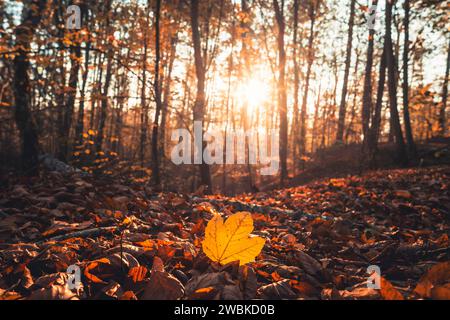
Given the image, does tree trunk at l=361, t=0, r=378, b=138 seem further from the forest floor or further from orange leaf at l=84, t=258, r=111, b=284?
orange leaf at l=84, t=258, r=111, b=284

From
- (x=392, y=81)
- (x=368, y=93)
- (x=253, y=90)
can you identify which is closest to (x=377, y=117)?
(x=392, y=81)

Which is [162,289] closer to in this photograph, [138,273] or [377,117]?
[138,273]

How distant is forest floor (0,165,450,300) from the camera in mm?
1139

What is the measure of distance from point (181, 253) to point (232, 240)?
0.45 meters

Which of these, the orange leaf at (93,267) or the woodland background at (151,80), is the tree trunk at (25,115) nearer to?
the woodland background at (151,80)

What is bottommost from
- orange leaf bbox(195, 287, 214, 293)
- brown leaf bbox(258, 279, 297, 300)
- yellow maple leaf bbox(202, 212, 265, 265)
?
brown leaf bbox(258, 279, 297, 300)

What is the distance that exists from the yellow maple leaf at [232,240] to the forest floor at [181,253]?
0.23ft

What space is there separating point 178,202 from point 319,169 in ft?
32.5

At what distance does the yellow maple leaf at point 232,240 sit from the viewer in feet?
3.91

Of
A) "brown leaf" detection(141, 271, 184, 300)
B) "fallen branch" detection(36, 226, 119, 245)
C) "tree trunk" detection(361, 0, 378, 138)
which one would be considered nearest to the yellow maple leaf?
"brown leaf" detection(141, 271, 184, 300)

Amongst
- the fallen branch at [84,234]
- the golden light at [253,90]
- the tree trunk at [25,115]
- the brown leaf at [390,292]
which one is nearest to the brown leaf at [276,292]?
the brown leaf at [390,292]

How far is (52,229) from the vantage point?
196 centimetres

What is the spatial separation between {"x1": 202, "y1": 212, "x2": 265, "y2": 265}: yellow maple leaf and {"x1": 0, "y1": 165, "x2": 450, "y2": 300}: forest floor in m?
0.07

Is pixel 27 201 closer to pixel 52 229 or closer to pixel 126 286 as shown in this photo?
pixel 52 229
